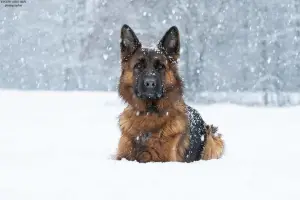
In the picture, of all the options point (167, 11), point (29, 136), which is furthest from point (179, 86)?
point (167, 11)

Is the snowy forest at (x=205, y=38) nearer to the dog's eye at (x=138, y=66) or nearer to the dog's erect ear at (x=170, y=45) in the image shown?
the dog's erect ear at (x=170, y=45)

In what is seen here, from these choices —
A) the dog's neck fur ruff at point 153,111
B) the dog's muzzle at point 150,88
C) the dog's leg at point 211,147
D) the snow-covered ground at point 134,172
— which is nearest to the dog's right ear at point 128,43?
the dog's muzzle at point 150,88

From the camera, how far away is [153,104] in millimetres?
7250

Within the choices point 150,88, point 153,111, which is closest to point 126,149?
point 153,111

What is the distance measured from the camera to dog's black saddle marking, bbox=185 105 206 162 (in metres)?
7.51

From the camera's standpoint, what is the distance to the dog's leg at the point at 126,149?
717 cm

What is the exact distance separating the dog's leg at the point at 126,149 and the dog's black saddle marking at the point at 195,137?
0.76 metres

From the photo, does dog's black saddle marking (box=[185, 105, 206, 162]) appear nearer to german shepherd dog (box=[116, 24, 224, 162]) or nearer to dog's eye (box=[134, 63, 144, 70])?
german shepherd dog (box=[116, 24, 224, 162])

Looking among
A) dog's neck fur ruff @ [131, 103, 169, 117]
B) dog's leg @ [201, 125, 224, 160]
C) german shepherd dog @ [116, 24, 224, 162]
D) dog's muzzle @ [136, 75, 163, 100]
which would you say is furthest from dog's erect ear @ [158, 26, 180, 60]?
dog's leg @ [201, 125, 224, 160]

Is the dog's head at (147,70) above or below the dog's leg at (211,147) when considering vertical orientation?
above

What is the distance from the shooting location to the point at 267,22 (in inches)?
1096

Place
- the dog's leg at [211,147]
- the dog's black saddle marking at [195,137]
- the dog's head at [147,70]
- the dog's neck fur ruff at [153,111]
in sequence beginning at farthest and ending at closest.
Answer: the dog's leg at [211,147] < the dog's black saddle marking at [195,137] < the dog's neck fur ruff at [153,111] < the dog's head at [147,70]

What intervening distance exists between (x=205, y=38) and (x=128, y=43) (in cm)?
1950

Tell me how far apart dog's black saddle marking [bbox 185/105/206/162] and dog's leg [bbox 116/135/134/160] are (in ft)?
2.48
